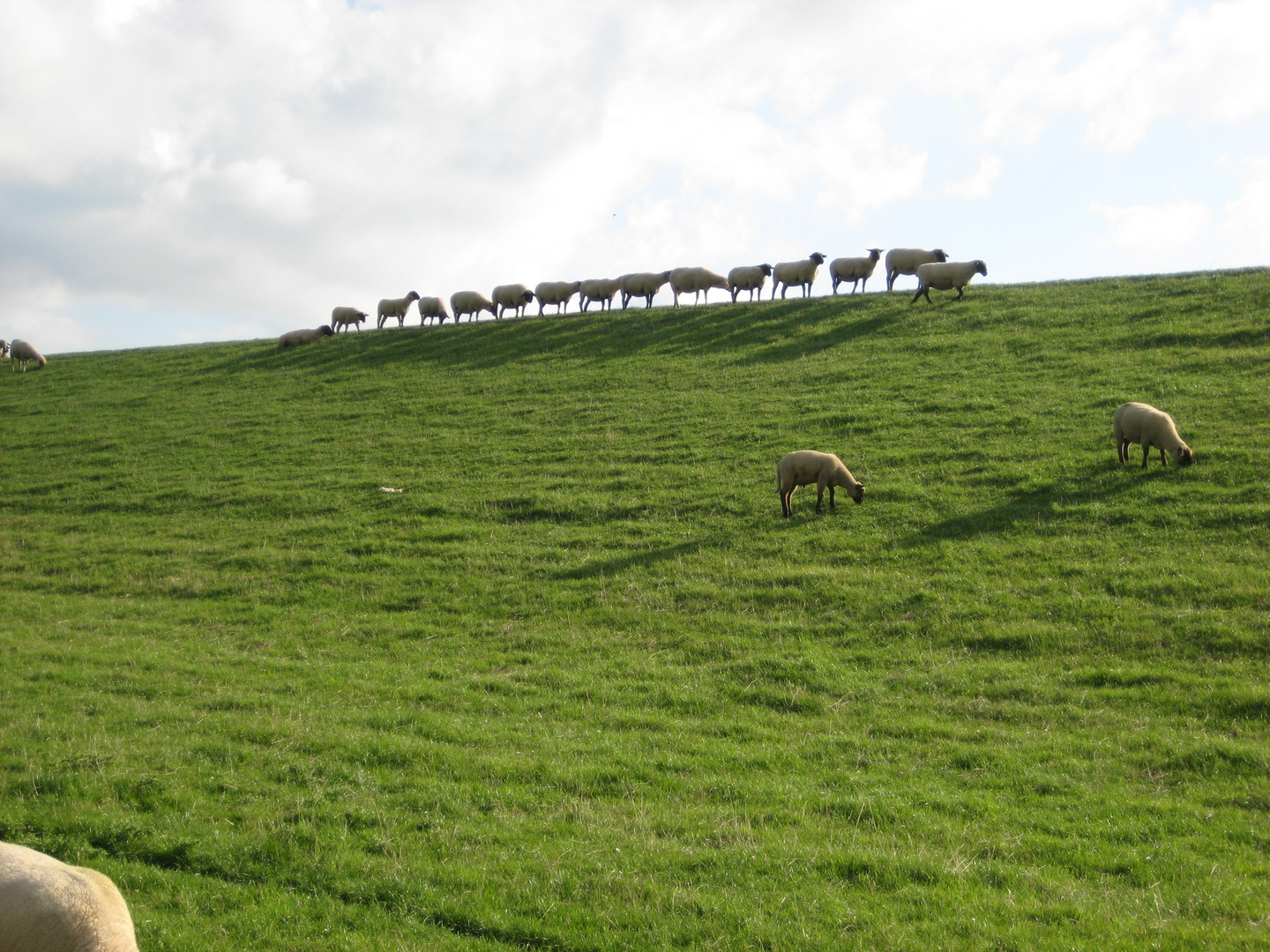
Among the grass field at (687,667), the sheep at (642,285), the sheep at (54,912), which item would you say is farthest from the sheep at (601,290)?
the sheep at (54,912)

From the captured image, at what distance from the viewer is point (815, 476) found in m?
19.8

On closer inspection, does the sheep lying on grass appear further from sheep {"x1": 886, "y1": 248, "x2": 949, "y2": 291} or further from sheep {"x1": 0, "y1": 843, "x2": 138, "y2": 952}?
sheep {"x1": 0, "y1": 843, "x2": 138, "y2": 952}

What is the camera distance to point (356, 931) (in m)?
6.56

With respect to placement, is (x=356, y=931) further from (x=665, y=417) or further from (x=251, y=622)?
(x=665, y=417)

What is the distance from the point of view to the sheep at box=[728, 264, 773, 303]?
47.1 meters

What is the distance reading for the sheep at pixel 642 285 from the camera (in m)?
49.2

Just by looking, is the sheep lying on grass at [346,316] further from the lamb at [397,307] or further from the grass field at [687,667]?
the grass field at [687,667]

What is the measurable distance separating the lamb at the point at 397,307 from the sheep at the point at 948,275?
3174cm

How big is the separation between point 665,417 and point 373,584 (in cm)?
1335

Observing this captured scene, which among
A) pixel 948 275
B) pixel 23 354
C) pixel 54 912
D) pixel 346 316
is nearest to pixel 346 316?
pixel 346 316

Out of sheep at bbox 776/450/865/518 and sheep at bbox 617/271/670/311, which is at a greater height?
sheep at bbox 617/271/670/311

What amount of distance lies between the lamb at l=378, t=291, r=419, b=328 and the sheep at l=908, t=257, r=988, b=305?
1250 inches

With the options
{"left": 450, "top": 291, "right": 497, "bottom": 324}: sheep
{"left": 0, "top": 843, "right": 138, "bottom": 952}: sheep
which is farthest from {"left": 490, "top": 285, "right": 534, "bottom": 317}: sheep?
{"left": 0, "top": 843, "right": 138, "bottom": 952}: sheep

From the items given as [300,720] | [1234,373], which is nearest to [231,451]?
[300,720]
